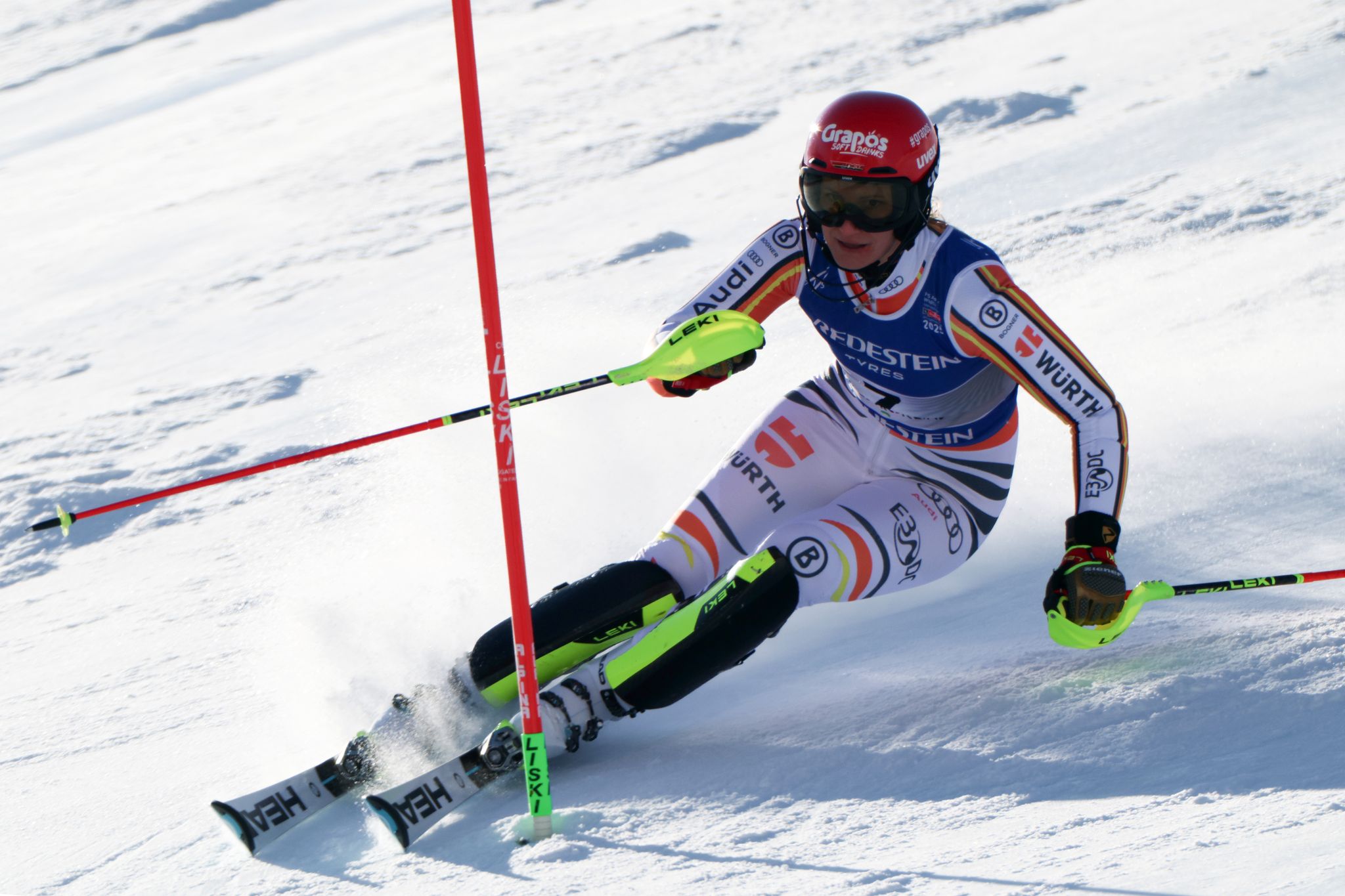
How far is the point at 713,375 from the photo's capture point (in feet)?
10.5

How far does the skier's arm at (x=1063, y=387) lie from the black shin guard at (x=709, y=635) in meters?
0.57

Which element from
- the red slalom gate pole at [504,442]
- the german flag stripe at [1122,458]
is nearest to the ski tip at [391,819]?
the red slalom gate pole at [504,442]

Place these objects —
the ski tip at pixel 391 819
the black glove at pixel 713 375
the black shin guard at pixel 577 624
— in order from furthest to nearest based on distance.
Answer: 1. the black glove at pixel 713 375
2. the black shin guard at pixel 577 624
3. the ski tip at pixel 391 819

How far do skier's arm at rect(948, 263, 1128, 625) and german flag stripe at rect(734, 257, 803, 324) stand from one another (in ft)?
1.61

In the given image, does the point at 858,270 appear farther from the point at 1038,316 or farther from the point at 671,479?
the point at 671,479

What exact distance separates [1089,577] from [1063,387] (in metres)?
0.45

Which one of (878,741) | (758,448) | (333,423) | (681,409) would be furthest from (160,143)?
(878,741)

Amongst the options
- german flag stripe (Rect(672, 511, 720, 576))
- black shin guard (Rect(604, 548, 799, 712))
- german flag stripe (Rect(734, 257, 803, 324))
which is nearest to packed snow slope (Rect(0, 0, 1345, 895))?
black shin guard (Rect(604, 548, 799, 712))

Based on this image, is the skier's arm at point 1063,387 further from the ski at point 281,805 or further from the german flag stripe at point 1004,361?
the ski at point 281,805

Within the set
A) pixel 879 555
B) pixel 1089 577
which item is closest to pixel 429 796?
pixel 879 555

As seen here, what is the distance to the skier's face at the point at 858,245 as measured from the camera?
3.01 metres

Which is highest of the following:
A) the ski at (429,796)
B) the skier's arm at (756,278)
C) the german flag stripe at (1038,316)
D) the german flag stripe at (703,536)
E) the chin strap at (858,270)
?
the skier's arm at (756,278)

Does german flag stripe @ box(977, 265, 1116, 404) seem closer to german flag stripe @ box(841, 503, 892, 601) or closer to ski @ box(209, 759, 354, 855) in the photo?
german flag stripe @ box(841, 503, 892, 601)

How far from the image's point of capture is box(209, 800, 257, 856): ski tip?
8.61 feet
